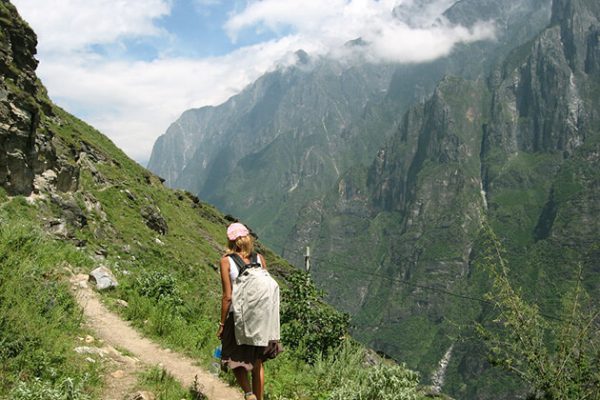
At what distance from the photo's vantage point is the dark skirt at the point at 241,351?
19.9 ft

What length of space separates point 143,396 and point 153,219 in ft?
93.0

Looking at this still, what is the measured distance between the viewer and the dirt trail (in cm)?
764

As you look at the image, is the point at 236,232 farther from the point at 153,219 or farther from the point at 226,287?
Result: the point at 153,219

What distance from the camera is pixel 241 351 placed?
610 cm

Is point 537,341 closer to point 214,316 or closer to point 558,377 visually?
point 558,377

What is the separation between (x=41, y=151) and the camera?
21281 millimetres

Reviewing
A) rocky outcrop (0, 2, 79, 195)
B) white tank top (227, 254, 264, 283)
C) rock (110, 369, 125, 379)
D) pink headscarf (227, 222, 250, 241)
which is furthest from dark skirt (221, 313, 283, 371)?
rocky outcrop (0, 2, 79, 195)

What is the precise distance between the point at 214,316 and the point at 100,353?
15.4 ft

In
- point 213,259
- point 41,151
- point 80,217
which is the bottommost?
point 213,259

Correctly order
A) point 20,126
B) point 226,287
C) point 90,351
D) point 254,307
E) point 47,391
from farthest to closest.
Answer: point 20,126 < point 90,351 < point 226,287 < point 254,307 < point 47,391

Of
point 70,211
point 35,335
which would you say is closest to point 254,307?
point 35,335

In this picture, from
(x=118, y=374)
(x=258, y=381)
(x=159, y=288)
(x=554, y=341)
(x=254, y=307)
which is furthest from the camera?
(x=159, y=288)

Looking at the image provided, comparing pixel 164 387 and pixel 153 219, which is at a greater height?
pixel 153 219

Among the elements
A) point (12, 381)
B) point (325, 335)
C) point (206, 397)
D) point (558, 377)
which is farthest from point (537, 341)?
point (12, 381)
